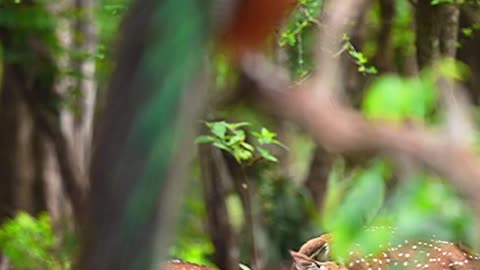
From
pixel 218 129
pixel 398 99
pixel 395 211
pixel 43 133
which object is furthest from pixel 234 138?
pixel 43 133

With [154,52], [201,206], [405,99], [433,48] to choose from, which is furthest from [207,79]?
[201,206]

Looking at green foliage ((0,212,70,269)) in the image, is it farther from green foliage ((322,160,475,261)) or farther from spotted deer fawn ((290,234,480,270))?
green foliage ((322,160,475,261))

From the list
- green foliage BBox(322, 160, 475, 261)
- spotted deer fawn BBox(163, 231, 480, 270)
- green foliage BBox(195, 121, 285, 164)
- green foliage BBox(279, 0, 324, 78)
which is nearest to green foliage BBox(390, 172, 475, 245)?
green foliage BBox(322, 160, 475, 261)

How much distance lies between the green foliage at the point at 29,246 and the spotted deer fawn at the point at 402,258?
144 cm

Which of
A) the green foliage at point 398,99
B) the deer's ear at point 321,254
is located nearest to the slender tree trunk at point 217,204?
the deer's ear at point 321,254

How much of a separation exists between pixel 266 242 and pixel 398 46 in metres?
1.33

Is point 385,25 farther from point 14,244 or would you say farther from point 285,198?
point 14,244

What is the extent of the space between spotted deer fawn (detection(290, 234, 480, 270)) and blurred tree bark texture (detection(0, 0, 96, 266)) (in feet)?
9.88

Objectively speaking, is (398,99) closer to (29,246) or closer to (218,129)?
(218,129)

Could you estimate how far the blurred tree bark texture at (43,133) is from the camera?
6.59 meters

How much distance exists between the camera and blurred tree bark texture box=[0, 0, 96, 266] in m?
6.59

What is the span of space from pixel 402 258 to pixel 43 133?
163 inches

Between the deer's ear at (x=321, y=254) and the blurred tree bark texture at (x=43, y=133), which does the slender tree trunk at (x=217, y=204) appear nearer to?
the blurred tree bark texture at (x=43, y=133)

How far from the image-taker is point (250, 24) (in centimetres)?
125
